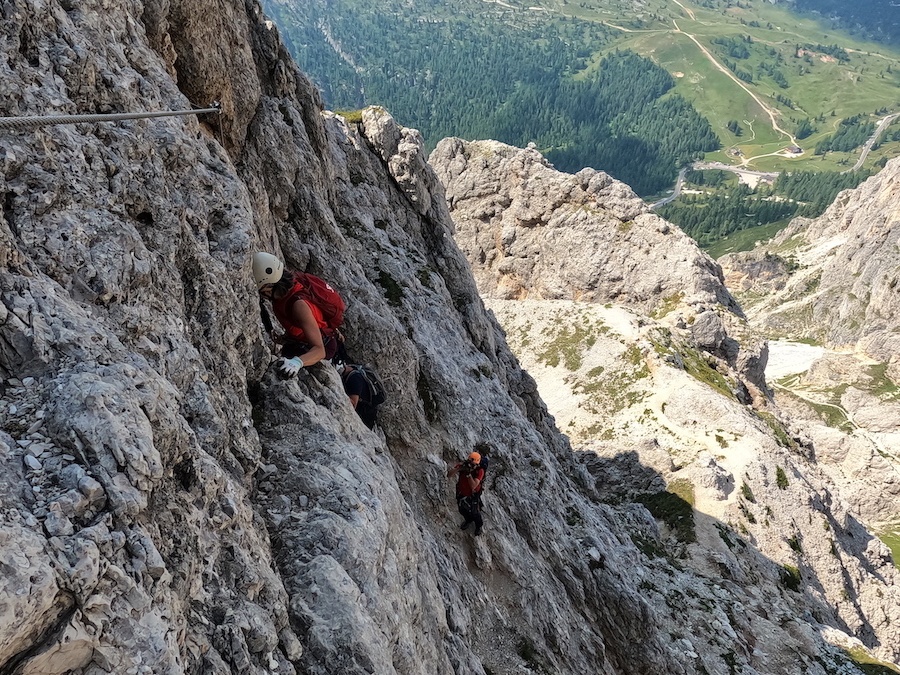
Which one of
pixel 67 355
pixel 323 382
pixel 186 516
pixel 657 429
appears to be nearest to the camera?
pixel 67 355

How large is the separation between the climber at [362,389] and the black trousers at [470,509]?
273 inches

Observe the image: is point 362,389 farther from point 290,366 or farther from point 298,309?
point 298,309

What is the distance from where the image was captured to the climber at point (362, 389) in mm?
19234

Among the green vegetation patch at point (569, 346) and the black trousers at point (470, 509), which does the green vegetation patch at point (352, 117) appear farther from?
the green vegetation patch at point (569, 346)

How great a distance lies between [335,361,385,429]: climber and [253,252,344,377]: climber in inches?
133

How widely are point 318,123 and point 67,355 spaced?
907 inches

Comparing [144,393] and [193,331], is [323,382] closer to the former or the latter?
[193,331]

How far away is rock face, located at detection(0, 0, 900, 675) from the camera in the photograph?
7406mm

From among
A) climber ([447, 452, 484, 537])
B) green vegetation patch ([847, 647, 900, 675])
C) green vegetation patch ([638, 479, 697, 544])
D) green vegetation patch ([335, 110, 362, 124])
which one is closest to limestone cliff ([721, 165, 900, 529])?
green vegetation patch ([638, 479, 697, 544])

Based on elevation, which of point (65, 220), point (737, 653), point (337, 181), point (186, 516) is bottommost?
point (737, 653)

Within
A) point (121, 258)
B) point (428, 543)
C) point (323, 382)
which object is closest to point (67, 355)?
point (121, 258)

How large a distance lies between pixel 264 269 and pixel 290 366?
274 cm

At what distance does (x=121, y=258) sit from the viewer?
423 inches

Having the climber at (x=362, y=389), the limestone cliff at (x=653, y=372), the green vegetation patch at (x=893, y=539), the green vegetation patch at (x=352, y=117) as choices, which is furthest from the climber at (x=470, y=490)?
the green vegetation patch at (x=893, y=539)
